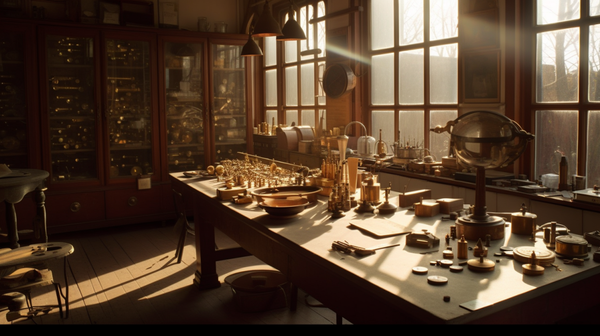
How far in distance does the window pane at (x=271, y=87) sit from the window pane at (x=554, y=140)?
15.2 ft

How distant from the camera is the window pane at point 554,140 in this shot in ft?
12.5

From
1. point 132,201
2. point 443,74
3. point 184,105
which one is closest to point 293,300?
point 443,74

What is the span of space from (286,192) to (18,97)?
4119 mm

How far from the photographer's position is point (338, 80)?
5.99m

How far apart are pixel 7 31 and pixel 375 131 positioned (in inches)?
168

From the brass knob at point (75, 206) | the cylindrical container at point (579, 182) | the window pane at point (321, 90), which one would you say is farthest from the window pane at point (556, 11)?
the brass knob at point (75, 206)

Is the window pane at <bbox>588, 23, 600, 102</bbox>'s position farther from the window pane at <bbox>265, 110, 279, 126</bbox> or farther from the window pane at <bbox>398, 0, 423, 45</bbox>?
the window pane at <bbox>265, 110, 279, 126</bbox>

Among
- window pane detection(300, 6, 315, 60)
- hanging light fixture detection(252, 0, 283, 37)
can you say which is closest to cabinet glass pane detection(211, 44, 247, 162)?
window pane detection(300, 6, 315, 60)

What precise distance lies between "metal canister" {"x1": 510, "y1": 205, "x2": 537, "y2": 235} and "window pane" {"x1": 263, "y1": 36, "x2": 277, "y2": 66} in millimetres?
5935

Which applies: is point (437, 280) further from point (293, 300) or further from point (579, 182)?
point (579, 182)

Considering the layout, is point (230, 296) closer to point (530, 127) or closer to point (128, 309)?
point (128, 309)

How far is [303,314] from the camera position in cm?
378

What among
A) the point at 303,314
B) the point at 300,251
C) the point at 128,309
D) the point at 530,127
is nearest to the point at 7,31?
the point at 128,309

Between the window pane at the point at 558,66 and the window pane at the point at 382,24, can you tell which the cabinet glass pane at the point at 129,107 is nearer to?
the window pane at the point at 382,24
